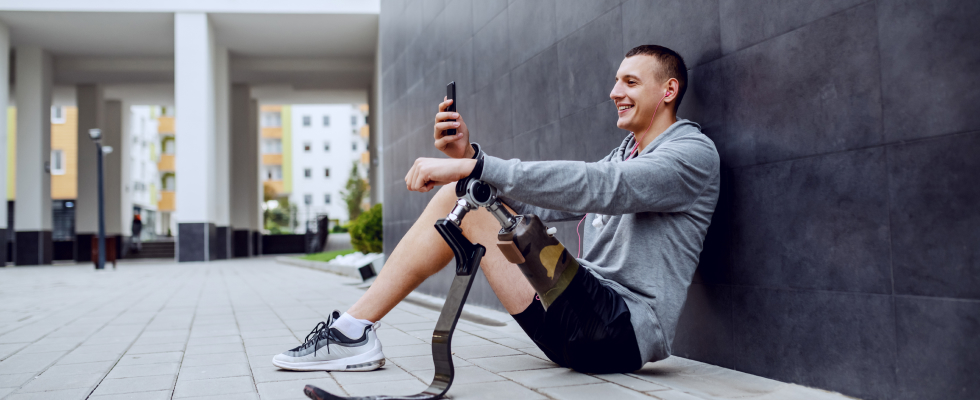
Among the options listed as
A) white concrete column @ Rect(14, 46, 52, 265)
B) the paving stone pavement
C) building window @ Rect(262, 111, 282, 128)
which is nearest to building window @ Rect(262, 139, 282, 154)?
building window @ Rect(262, 111, 282, 128)

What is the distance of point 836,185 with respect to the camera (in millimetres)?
1743

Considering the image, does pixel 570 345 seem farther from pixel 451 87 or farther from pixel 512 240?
pixel 451 87

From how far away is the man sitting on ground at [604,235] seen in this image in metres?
1.65

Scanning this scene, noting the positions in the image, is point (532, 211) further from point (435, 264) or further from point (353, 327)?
point (353, 327)

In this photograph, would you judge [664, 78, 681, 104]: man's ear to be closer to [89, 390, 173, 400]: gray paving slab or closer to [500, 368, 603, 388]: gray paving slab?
[500, 368, 603, 388]: gray paving slab

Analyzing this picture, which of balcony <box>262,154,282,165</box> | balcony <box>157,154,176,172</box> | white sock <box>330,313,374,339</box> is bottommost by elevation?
white sock <box>330,313,374,339</box>

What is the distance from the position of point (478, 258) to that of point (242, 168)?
21.9 meters

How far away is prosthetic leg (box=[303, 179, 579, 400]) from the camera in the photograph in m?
1.60

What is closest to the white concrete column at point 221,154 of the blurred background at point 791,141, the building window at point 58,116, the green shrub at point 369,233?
the green shrub at point 369,233

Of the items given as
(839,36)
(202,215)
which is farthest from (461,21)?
(202,215)

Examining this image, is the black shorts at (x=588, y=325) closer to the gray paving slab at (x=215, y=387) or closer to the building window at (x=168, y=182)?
the gray paving slab at (x=215, y=387)

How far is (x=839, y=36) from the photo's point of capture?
1.72 meters

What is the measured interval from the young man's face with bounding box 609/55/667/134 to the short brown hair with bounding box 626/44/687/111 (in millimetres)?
21

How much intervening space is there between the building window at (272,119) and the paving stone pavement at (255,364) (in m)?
52.6
